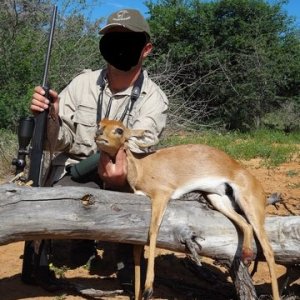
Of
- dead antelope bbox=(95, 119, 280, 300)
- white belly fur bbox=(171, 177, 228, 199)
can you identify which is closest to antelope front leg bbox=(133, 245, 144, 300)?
dead antelope bbox=(95, 119, 280, 300)

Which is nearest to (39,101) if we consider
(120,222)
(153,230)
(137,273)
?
(120,222)

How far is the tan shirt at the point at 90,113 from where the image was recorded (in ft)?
14.7

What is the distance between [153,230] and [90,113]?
4.69 feet

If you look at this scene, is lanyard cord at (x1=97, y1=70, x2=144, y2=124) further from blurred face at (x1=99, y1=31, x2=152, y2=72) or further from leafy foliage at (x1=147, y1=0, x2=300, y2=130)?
leafy foliage at (x1=147, y1=0, x2=300, y2=130)

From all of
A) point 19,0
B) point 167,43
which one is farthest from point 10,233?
point 167,43

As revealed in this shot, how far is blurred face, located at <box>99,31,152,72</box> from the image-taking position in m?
4.48

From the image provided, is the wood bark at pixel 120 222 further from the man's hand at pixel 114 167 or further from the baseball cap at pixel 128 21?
the baseball cap at pixel 128 21

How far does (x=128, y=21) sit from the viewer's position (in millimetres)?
4355

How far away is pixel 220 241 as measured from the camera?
12.8 ft

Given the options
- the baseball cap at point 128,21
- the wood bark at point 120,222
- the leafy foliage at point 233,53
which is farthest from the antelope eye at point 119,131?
the leafy foliage at point 233,53

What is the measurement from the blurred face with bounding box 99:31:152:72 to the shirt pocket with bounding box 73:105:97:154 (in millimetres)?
466

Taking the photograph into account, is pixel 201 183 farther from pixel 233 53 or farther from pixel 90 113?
pixel 233 53

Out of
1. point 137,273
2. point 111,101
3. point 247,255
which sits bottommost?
point 137,273

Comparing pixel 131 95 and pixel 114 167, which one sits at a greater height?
pixel 131 95
